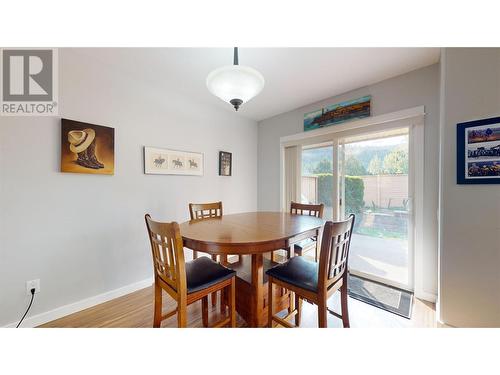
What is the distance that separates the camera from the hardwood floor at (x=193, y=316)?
62.4 inches

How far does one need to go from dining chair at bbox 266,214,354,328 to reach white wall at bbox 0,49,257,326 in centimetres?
168

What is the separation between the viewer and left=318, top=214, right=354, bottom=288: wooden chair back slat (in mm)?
1076

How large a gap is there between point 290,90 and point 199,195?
1882mm

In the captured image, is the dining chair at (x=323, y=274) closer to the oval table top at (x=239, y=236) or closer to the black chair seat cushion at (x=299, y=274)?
the black chair seat cushion at (x=299, y=274)

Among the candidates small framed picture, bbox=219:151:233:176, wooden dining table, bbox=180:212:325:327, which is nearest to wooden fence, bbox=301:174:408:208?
wooden dining table, bbox=180:212:325:327

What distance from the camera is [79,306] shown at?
5.74 ft

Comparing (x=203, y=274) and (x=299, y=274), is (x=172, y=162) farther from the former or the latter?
(x=299, y=274)

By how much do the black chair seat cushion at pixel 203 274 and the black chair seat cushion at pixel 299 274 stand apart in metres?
0.33

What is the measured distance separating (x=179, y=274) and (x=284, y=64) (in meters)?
2.06

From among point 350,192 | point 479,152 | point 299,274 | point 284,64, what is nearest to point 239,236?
point 299,274
